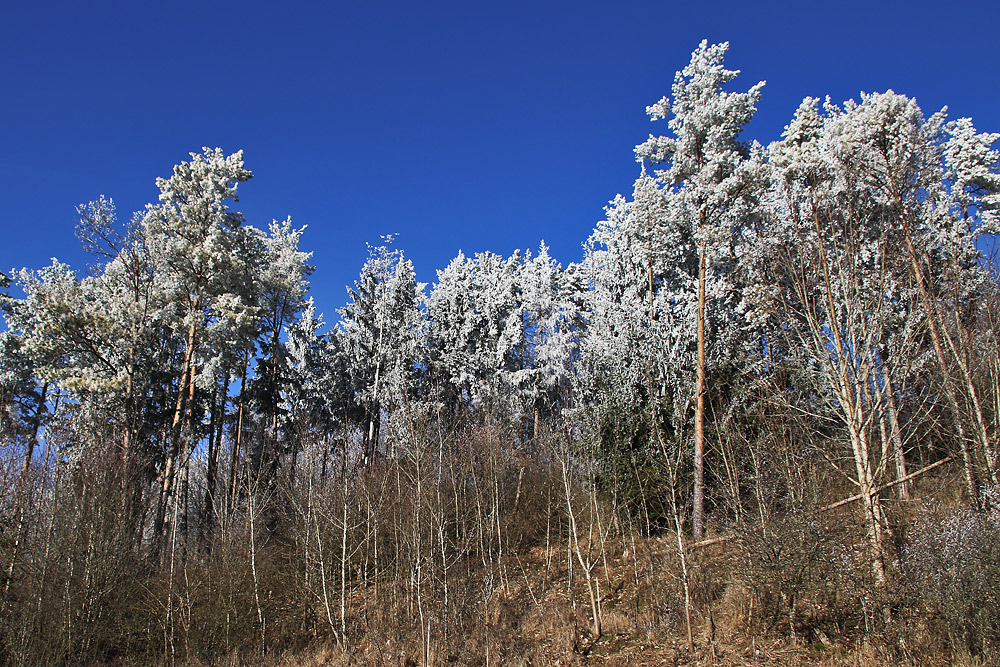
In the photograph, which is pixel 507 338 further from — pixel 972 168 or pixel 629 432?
pixel 972 168

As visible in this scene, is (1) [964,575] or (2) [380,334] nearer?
(1) [964,575]

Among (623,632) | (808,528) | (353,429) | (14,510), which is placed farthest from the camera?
(353,429)

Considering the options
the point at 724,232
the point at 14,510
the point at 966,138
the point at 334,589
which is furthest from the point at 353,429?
the point at 966,138

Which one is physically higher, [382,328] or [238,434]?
[382,328]

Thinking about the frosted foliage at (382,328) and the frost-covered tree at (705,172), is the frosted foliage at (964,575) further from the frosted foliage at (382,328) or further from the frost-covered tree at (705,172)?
the frosted foliage at (382,328)

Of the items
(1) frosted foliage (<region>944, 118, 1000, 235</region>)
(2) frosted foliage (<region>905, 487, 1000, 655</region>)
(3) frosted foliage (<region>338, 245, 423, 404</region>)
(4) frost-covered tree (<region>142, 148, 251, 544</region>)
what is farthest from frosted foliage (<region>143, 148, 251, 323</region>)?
(1) frosted foliage (<region>944, 118, 1000, 235</region>)

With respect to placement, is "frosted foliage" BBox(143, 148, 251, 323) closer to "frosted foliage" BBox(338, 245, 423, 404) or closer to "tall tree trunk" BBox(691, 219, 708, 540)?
"frosted foliage" BBox(338, 245, 423, 404)

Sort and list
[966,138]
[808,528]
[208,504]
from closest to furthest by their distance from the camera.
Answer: [808,528] → [966,138] → [208,504]

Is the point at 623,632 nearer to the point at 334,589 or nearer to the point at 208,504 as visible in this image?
the point at 334,589

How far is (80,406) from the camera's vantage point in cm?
1962

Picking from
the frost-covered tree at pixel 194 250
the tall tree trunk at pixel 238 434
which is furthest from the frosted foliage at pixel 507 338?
the frost-covered tree at pixel 194 250

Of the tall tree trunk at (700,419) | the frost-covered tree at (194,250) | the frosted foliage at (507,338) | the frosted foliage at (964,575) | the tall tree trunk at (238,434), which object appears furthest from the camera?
the frosted foliage at (507,338)

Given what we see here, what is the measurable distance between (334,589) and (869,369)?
15.7 meters

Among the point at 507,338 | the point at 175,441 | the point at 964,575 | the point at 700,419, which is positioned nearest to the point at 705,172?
the point at 700,419
